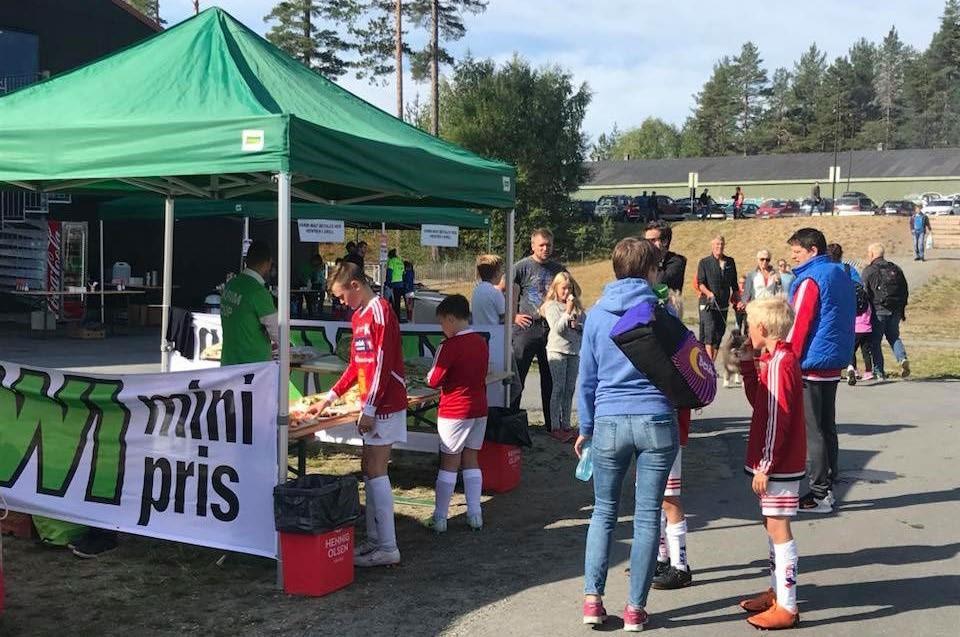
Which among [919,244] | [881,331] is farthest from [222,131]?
[919,244]

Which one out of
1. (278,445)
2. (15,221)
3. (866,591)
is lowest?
(866,591)

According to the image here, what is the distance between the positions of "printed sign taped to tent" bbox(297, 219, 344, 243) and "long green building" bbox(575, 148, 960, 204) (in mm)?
57485

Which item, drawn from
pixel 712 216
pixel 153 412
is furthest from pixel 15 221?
pixel 712 216

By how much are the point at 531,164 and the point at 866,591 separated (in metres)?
39.5

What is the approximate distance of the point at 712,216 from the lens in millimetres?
50531

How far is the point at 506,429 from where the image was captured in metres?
7.23

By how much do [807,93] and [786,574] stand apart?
10182cm

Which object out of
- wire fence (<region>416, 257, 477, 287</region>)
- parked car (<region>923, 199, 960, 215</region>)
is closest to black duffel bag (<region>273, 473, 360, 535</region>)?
wire fence (<region>416, 257, 477, 287</region>)

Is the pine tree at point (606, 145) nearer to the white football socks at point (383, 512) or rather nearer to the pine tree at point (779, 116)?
the pine tree at point (779, 116)

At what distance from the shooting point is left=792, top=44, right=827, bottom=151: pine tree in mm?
93250

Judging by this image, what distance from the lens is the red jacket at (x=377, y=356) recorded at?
5363 mm

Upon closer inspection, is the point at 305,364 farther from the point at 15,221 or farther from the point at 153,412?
the point at 15,221

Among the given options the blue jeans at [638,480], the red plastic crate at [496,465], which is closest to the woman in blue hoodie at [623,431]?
the blue jeans at [638,480]

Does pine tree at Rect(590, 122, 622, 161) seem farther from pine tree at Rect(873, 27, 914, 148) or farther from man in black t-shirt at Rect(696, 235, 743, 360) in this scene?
man in black t-shirt at Rect(696, 235, 743, 360)
